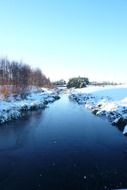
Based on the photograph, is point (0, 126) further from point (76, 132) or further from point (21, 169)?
point (21, 169)

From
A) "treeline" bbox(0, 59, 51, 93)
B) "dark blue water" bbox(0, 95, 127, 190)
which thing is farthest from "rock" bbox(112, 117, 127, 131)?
"treeline" bbox(0, 59, 51, 93)

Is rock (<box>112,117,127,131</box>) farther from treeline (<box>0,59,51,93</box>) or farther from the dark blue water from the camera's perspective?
treeline (<box>0,59,51,93</box>)

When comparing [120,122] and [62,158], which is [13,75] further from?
[62,158]

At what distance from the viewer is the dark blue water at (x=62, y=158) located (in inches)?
466

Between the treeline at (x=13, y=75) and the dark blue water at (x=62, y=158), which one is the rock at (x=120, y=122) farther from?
the treeline at (x=13, y=75)

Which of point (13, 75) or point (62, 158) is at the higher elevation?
point (13, 75)

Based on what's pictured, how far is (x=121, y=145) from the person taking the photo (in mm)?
17672

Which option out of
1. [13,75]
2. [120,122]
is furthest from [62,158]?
[13,75]

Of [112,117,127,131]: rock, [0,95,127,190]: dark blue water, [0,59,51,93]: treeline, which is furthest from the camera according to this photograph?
[0,59,51,93]: treeline

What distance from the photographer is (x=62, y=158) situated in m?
15.1

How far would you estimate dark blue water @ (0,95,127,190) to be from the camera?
11828mm

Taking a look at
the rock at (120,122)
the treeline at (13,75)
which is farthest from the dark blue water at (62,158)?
the treeline at (13,75)

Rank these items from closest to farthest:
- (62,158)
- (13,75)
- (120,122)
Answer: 1. (62,158)
2. (120,122)
3. (13,75)

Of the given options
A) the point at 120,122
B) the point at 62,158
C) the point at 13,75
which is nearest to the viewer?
the point at 62,158
